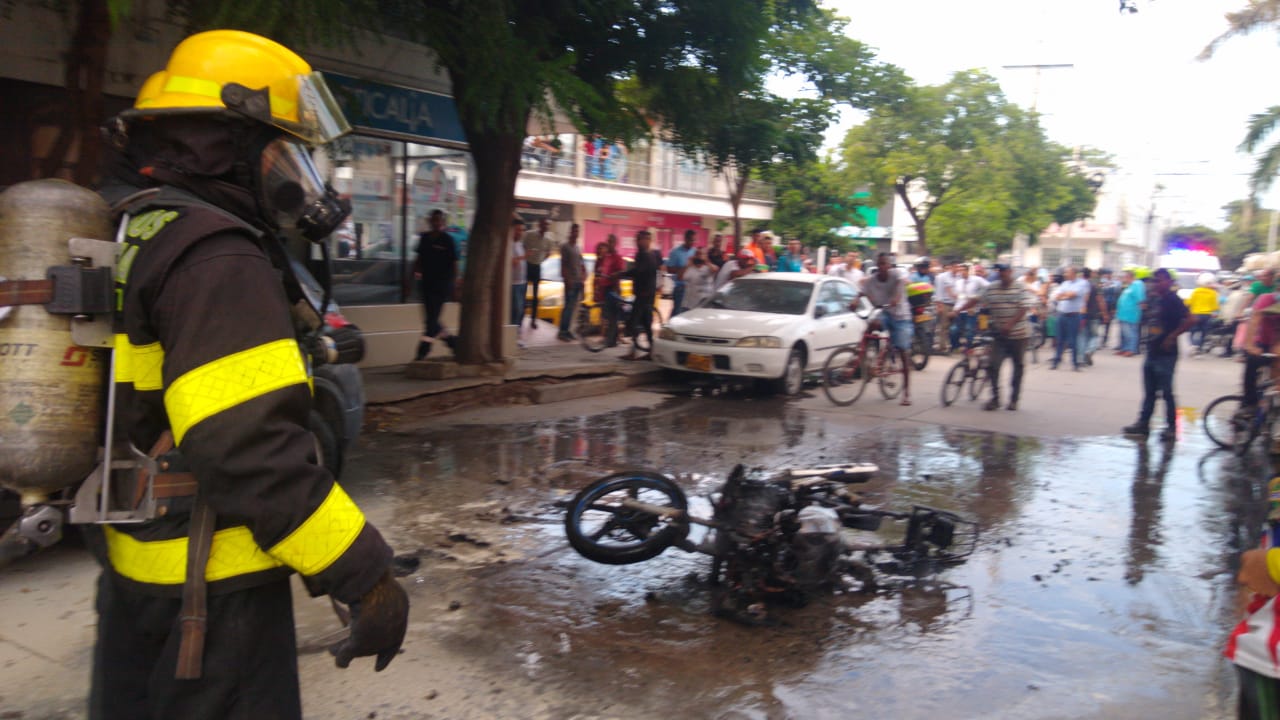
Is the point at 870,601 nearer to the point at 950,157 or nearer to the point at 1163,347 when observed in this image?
the point at 1163,347

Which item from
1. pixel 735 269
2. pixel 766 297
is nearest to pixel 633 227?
pixel 735 269

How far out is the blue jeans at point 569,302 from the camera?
16.9 m

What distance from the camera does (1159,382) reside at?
10.7 m

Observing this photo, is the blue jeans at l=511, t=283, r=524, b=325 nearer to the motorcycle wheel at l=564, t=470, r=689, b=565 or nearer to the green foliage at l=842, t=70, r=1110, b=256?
the motorcycle wheel at l=564, t=470, r=689, b=565

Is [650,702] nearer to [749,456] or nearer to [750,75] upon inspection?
[749,456]

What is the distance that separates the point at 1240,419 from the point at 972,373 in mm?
3291

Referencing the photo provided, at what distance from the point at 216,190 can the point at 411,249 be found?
11.7m

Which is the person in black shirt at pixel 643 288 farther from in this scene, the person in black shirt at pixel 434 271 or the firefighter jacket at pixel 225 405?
the firefighter jacket at pixel 225 405

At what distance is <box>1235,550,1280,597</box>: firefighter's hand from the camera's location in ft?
8.50

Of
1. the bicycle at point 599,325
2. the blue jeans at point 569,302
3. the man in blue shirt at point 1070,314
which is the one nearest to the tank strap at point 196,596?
the bicycle at point 599,325

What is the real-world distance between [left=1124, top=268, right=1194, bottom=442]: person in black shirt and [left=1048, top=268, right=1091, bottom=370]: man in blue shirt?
313 inches

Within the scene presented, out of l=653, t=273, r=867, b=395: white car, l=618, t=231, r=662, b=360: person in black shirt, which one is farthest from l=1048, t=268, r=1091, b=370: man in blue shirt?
l=618, t=231, r=662, b=360: person in black shirt

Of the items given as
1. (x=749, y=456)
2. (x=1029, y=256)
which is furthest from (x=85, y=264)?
(x=1029, y=256)

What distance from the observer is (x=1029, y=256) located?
6694 cm
